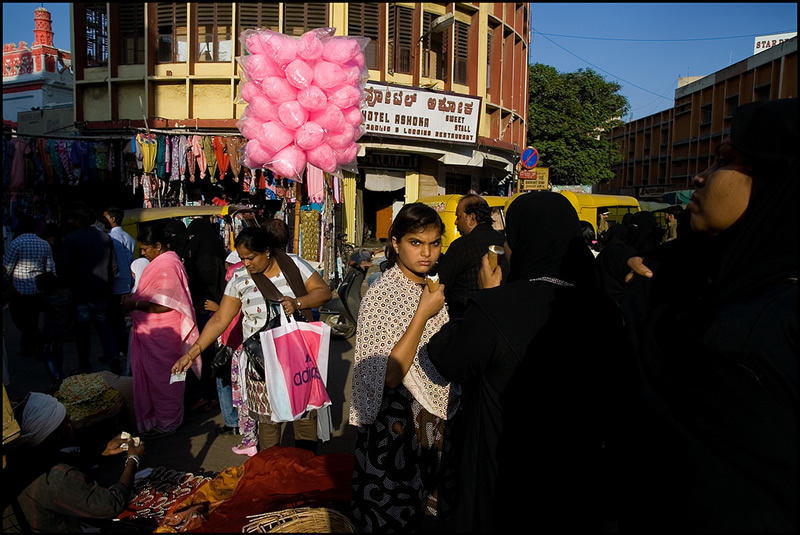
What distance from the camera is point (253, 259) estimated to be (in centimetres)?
368

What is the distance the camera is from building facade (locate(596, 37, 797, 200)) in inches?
847

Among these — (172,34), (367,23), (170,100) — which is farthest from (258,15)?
(170,100)

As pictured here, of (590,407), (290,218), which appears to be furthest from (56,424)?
(290,218)

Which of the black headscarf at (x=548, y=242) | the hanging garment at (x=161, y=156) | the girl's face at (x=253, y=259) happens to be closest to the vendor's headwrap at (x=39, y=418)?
the girl's face at (x=253, y=259)

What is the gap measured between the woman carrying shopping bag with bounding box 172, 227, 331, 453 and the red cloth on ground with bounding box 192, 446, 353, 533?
16 cm

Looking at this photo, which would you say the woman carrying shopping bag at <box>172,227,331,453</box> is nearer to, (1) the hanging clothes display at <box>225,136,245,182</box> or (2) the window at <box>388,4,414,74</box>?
(1) the hanging clothes display at <box>225,136,245,182</box>

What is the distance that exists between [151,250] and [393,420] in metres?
3.41

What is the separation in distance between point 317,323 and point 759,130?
→ 9.09ft

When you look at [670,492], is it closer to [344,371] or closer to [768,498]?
[768,498]

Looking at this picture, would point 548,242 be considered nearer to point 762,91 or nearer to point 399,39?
point 399,39

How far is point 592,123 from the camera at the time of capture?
99.6ft

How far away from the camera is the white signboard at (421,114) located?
14609 millimetres

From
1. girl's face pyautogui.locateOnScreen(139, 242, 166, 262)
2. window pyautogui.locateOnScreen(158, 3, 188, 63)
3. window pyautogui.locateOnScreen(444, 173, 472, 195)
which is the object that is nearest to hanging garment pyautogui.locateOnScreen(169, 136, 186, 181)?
window pyautogui.locateOnScreen(158, 3, 188, 63)

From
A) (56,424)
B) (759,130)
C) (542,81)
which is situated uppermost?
(542,81)
